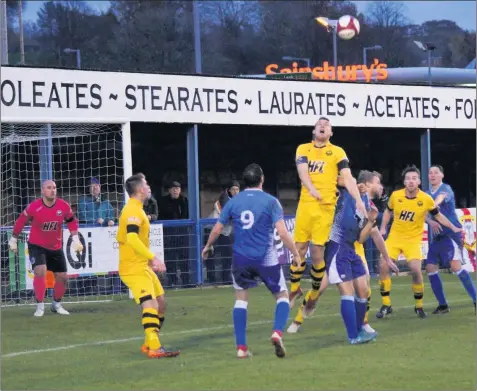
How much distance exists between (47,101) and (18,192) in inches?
145

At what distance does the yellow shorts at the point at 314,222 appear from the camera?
43.3 feet

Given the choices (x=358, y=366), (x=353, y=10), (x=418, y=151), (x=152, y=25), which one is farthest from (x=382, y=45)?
(x=358, y=366)

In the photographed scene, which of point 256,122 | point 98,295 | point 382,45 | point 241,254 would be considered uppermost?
point 382,45

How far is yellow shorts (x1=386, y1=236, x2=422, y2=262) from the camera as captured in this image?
14922 mm

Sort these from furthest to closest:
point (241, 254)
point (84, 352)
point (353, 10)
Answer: point (353, 10), point (84, 352), point (241, 254)

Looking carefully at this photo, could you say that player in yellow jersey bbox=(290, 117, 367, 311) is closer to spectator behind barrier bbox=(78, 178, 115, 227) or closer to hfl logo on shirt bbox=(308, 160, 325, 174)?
hfl logo on shirt bbox=(308, 160, 325, 174)

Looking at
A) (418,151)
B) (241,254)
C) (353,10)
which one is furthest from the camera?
(353,10)

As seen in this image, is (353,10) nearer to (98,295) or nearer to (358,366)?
(98,295)

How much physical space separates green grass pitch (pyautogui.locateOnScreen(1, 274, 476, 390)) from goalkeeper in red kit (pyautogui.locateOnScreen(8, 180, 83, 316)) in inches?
23.5

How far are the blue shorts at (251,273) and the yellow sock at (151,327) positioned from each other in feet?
3.23

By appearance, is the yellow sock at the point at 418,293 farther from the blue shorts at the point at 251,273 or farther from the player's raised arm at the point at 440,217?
the blue shorts at the point at 251,273

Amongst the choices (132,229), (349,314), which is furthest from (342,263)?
(132,229)

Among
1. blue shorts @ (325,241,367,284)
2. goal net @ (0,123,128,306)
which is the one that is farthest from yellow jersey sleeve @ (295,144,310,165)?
goal net @ (0,123,128,306)

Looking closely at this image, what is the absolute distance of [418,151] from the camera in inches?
1143
